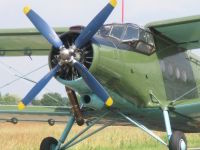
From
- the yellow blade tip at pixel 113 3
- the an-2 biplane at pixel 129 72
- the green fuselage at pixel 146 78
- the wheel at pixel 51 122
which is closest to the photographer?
the an-2 biplane at pixel 129 72

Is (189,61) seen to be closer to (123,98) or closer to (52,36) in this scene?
(123,98)

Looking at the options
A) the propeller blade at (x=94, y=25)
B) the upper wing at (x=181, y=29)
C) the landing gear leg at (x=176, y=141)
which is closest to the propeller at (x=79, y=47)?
the propeller blade at (x=94, y=25)

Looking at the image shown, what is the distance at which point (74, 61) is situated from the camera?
9258mm

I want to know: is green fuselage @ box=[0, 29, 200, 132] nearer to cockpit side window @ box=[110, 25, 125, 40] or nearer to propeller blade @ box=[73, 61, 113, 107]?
propeller blade @ box=[73, 61, 113, 107]

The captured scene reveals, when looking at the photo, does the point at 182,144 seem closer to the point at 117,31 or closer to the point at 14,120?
the point at 117,31

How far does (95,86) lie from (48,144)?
2.81 metres

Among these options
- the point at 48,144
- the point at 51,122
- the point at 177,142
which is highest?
the point at 51,122

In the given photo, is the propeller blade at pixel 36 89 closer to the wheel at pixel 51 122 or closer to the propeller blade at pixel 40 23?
the propeller blade at pixel 40 23

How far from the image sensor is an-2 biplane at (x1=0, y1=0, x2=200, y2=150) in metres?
9.54

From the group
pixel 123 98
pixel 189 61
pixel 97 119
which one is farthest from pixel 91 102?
pixel 189 61

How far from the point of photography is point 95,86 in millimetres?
9625

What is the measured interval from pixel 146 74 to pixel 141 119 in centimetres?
127

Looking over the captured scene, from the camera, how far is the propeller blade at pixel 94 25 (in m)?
9.37

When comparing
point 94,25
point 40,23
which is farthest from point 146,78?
point 40,23
